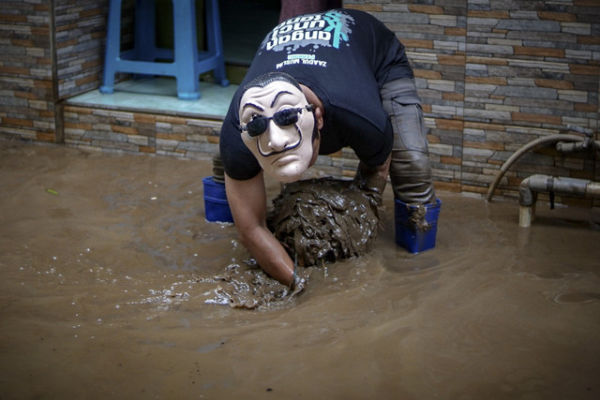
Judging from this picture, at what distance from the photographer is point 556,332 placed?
2846 millimetres

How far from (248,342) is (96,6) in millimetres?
3465

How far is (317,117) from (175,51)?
94.9 inches

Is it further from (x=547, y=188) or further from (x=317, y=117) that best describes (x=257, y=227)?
(x=547, y=188)

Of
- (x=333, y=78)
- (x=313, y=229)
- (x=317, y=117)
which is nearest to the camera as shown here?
(x=317, y=117)

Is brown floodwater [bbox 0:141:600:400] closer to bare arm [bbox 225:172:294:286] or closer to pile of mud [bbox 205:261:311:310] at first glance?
pile of mud [bbox 205:261:311:310]

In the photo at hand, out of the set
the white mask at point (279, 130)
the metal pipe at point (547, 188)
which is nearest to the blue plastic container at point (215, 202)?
the white mask at point (279, 130)

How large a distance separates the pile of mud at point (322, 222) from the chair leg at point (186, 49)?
1902 millimetres

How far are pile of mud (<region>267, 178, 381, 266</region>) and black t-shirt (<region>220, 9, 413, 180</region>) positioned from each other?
202 millimetres

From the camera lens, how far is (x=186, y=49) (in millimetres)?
5223

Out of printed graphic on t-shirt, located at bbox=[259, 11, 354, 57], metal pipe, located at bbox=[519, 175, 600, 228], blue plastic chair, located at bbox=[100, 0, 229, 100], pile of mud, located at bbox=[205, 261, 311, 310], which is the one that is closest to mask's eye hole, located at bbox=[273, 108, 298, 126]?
printed graphic on t-shirt, located at bbox=[259, 11, 354, 57]

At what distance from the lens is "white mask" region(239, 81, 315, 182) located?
295 cm

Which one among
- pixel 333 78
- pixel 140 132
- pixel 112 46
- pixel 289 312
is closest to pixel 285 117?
pixel 333 78

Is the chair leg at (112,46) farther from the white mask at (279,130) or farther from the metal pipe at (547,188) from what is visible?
the metal pipe at (547,188)

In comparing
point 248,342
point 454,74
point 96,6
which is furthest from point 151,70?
point 248,342
